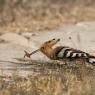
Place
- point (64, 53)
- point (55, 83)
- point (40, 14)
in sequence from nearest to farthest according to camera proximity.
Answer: point (55, 83) → point (64, 53) → point (40, 14)

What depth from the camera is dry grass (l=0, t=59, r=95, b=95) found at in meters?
5.94

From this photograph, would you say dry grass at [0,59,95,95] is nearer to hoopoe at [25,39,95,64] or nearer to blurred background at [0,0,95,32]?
hoopoe at [25,39,95,64]

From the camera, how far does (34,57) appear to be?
852 centimetres

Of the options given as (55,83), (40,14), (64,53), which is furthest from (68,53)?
(40,14)

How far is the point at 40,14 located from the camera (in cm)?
1412

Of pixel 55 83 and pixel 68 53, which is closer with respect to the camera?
pixel 55 83

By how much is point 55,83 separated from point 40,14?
8030mm

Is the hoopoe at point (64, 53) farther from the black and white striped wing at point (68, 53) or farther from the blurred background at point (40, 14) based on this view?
the blurred background at point (40, 14)

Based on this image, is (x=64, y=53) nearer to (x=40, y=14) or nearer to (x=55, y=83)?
(x=55, y=83)

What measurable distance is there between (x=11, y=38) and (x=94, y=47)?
2104 mm

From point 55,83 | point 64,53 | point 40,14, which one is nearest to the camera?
point 55,83

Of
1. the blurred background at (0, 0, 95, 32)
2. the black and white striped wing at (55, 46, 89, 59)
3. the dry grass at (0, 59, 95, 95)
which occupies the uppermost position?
the blurred background at (0, 0, 95, 32)

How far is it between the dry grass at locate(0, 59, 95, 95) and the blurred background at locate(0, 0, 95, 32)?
207 inches

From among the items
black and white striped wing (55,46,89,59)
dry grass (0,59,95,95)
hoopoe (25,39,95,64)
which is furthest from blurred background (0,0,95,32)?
dry grass (0,59,95,95)
